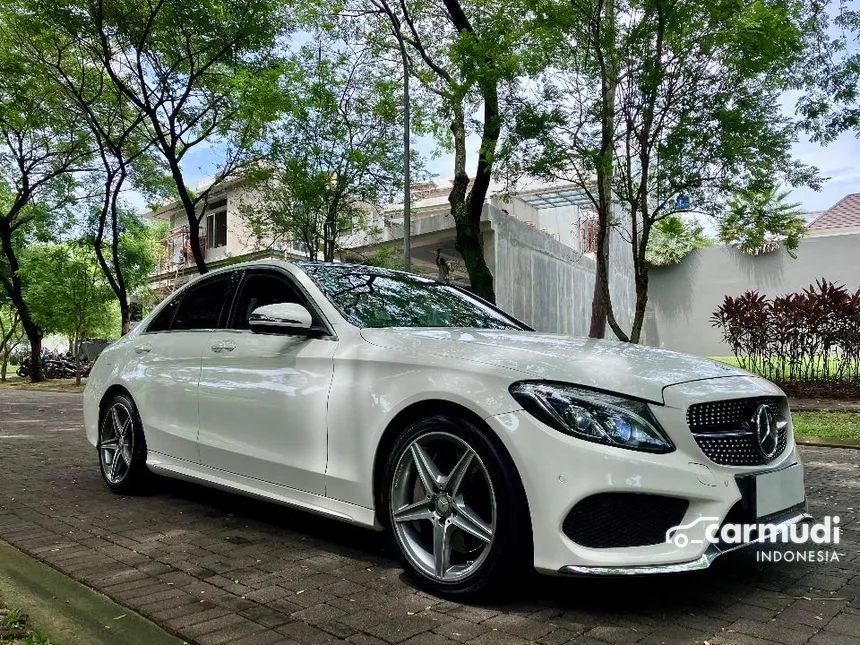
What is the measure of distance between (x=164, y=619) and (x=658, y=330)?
1009 inches

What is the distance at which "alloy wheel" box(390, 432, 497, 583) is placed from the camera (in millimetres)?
2961

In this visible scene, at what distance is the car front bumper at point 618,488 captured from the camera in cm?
265

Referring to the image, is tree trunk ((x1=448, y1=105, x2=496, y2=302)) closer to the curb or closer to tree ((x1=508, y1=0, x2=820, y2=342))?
tree ((x1=508, y1=0, x2=820, y2=342))

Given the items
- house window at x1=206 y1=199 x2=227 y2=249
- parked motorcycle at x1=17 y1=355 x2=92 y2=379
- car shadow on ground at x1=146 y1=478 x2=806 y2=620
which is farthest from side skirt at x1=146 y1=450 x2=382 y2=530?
→ parked motorcycle at x1=17 y1=355 x2=92 y2=379

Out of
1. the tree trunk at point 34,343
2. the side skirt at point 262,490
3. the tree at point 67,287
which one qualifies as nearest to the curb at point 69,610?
the side skirt at point 262,490

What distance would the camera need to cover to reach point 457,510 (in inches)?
119

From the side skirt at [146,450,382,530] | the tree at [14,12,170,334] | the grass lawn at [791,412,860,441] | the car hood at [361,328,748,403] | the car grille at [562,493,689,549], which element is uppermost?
the tree at [14,12,170,334]

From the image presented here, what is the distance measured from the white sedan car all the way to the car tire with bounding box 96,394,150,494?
27.4 inches

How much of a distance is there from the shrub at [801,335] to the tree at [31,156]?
16.9 meters

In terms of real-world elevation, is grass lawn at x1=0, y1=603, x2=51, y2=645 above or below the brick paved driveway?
above

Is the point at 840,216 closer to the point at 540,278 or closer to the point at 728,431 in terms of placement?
the point at 540,278

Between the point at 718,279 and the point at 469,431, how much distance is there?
25123 millimetres

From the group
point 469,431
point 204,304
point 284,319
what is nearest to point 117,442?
point 204,304

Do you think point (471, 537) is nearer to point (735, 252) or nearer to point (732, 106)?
point (732, 106)
